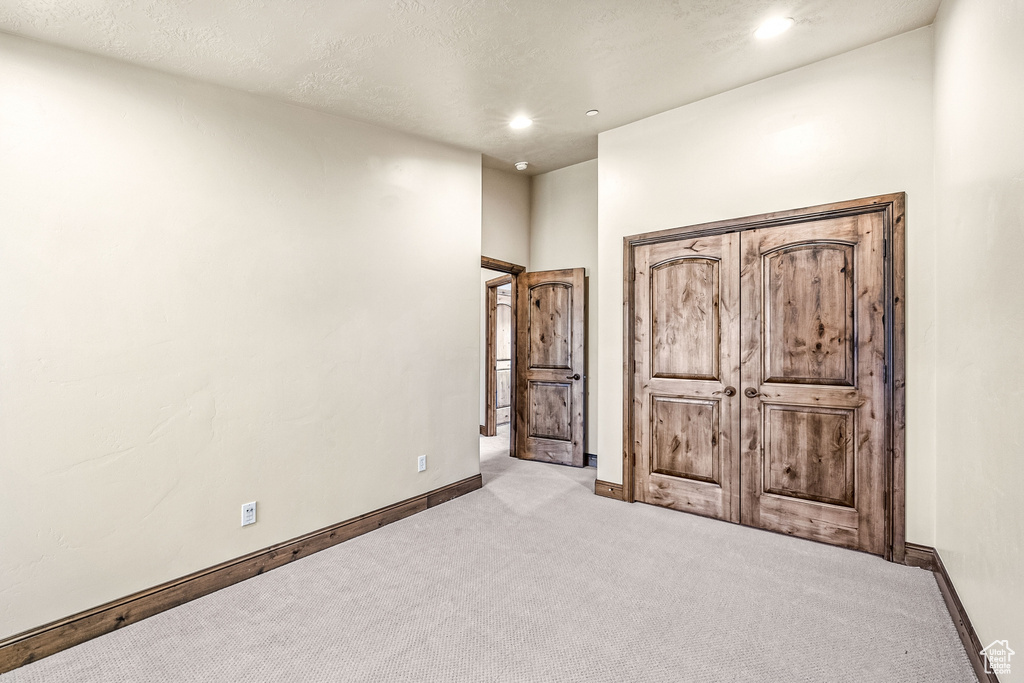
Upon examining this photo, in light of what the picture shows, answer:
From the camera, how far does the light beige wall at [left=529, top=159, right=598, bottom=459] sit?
4777 millimetres

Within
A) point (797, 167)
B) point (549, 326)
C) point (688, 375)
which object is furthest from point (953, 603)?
point (549, 326)

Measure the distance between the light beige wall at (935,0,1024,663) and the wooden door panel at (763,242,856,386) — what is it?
440mm

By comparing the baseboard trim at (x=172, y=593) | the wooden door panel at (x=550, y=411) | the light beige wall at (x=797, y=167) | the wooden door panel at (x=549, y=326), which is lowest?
the baseboard trim at (x=172, y=593)

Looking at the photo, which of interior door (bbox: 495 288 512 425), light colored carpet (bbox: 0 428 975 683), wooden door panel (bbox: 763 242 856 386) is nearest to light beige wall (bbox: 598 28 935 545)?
wooden door panel (bbox: 763 242 856 386)

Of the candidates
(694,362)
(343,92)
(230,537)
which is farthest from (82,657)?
(694,362)

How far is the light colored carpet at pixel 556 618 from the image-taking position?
1841 millimetres

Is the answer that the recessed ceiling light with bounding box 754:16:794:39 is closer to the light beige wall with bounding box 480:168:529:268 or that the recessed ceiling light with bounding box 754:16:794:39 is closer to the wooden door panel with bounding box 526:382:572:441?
the light beige wall with bounding box 480:168:529:268

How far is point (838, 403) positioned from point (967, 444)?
86 cm

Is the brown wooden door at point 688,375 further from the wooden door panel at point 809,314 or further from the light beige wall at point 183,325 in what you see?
the light beige wall at point 183,325

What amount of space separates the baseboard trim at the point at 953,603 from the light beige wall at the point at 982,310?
6 centimetres

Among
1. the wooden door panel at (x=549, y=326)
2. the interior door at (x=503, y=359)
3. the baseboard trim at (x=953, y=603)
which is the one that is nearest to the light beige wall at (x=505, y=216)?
the wooden door panel at (x=549, y=326)

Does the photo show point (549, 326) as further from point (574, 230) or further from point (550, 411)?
point (574, 230)

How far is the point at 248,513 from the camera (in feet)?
8.89

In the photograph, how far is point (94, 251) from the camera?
87.7 inches
